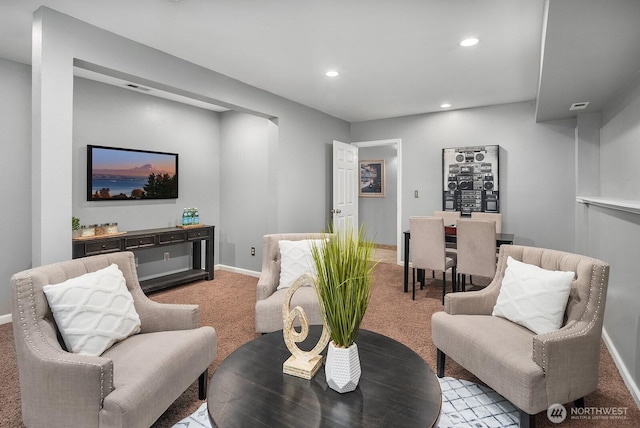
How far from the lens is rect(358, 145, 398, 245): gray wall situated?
7383 mm

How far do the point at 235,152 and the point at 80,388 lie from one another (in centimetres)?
425

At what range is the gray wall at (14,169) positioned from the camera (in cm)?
325

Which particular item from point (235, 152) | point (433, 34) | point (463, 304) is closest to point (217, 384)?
point (463, 304)

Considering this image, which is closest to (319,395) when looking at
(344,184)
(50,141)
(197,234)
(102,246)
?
(50,141)

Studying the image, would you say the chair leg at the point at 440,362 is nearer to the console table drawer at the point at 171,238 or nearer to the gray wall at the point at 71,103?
the gray wall at the point at 71,103

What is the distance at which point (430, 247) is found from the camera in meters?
3.88

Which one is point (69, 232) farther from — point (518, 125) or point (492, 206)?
point (518, 125)

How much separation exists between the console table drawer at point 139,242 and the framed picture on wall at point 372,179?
469cm

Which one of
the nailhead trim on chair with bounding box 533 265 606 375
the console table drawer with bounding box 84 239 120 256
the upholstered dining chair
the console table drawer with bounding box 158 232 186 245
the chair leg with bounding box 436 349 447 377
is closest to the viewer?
the nailhead trim on chair with bounding box 533 265 606 375

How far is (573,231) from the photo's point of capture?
173 inches

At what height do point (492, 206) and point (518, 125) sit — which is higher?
point (518, 125)

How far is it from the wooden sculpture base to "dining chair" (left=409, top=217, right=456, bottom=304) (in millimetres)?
2483

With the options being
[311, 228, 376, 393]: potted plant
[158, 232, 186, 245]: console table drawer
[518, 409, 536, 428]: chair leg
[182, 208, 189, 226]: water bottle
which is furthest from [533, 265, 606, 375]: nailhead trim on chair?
[182, 208, 189, 226]: water bottle

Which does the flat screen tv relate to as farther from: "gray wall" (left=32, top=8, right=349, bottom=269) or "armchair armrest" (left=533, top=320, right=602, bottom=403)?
"armchair armrest" (left=533, top=320, right=602, bottom=403)
